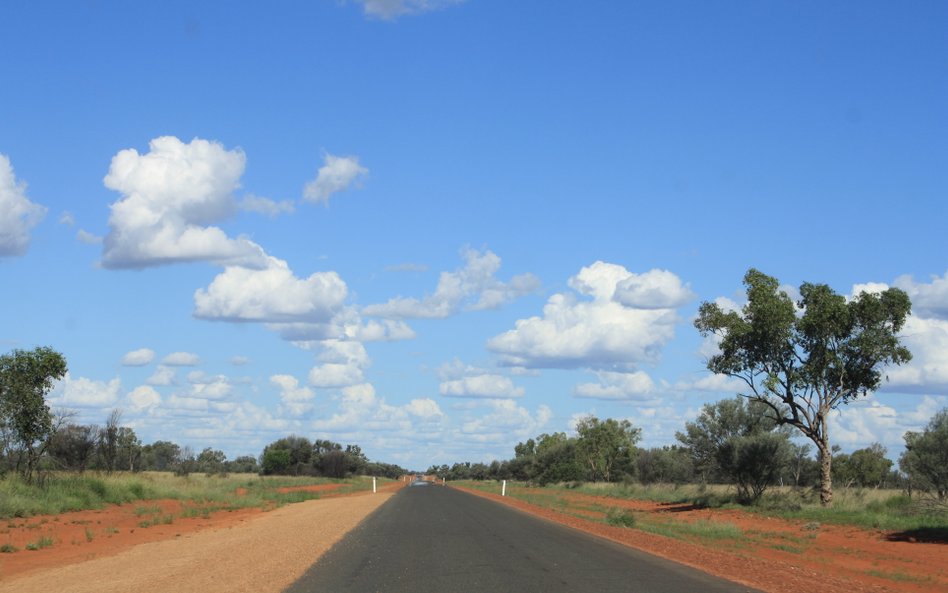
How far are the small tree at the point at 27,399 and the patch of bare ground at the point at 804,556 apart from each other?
21293 mm

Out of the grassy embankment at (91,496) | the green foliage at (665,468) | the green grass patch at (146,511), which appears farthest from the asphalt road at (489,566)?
the green foliage at (665,468)

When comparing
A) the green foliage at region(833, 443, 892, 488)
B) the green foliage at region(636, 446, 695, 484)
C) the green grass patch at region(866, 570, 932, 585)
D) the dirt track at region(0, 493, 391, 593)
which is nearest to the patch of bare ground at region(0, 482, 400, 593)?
the dirt track at region(0, 493, 391, 593)

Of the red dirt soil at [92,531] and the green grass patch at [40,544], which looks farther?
the green grass patch at [40,544]

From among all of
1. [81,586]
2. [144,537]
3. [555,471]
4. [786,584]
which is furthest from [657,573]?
[555,471]

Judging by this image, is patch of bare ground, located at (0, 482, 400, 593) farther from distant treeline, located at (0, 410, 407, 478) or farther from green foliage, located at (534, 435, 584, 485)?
green foliage, located at (534, 435, 584, 485)

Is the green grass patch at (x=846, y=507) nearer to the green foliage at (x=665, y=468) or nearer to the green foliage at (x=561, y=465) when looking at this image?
the green foliage at (x=665, y=468)

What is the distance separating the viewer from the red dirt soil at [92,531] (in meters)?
18.0

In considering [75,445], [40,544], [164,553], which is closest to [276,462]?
[75,445]

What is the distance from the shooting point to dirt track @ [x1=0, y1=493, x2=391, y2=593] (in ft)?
44.3

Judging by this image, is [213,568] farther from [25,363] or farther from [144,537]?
[25,363]

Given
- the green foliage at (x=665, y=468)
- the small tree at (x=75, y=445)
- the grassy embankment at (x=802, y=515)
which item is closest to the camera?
the grassy embankment at (x=802, y=515)

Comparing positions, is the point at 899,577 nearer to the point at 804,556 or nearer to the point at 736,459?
the point at 804,556

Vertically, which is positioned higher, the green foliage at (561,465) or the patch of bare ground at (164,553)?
the green foliage at (561,465)

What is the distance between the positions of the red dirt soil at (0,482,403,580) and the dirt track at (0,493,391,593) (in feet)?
2.85
